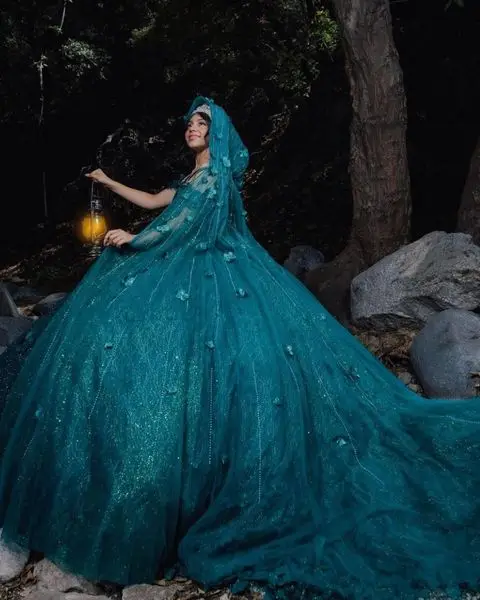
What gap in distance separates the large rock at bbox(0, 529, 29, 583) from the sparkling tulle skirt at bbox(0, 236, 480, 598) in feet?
0.14

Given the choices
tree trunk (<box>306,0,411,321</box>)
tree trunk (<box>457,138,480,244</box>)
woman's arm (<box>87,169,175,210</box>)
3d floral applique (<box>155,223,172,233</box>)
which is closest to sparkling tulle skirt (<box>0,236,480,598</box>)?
3d floral applique (<box>155,223,172,233</box>)

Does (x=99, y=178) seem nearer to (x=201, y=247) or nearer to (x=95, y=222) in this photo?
(x=95, y=222)

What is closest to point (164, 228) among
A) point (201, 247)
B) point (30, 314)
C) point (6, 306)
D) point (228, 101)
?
point (201, 247)

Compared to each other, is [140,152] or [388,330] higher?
[140,152]

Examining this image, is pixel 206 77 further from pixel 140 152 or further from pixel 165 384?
pixel 165 384

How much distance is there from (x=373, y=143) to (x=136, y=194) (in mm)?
2799

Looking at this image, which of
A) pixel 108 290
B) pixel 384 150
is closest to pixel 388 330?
pixel 384 150

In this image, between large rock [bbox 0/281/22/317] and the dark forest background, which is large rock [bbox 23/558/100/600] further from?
the dark forest background

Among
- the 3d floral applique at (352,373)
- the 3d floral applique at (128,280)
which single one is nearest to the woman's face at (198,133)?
the 3d floral applique at (128,280)

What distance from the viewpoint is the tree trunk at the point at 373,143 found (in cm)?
542

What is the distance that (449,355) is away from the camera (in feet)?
13.8

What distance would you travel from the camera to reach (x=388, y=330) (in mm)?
5078

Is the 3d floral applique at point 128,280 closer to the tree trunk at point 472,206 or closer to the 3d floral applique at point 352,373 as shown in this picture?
the 3d floral applique at point 352,373

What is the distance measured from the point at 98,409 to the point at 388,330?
2866 millimetres
